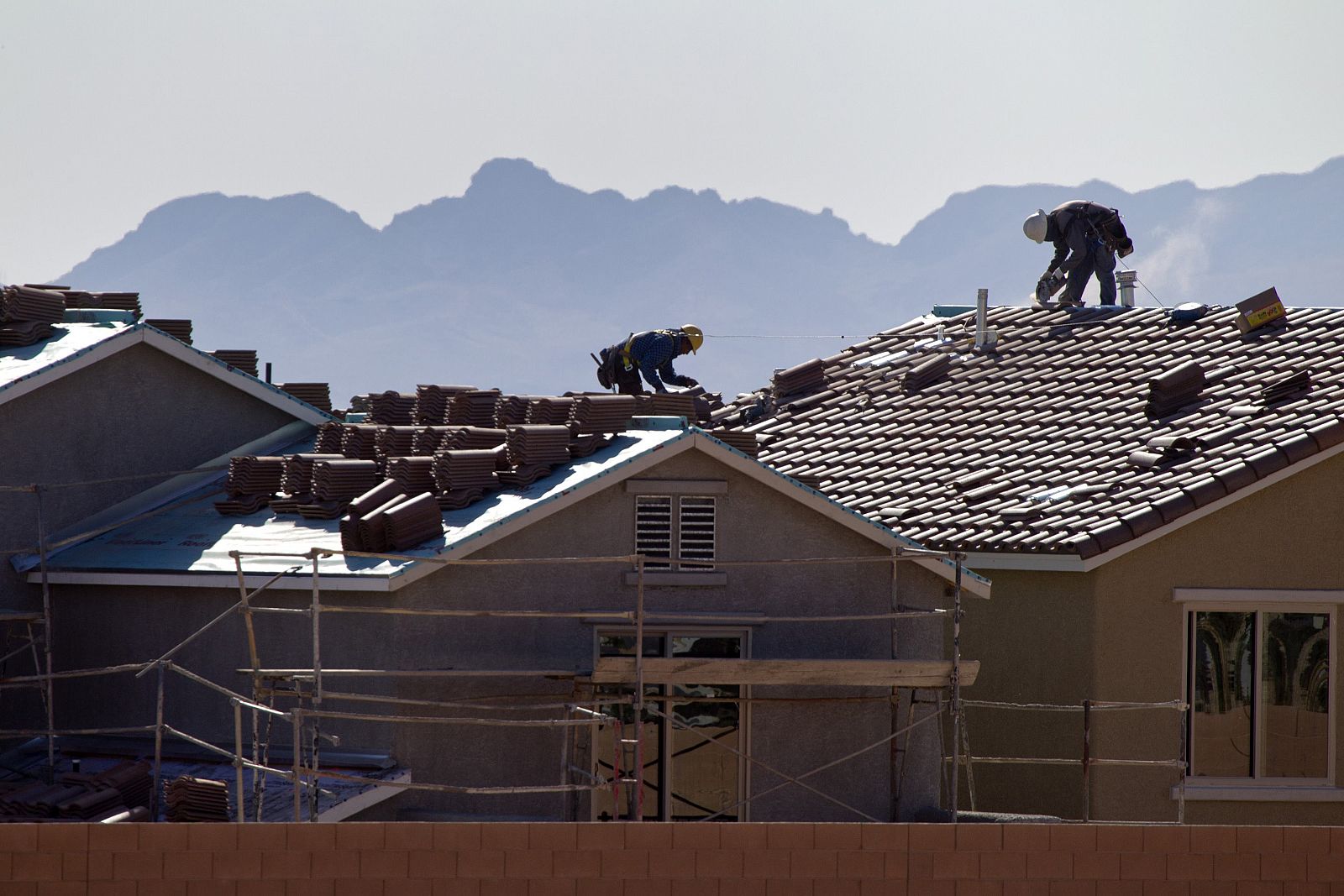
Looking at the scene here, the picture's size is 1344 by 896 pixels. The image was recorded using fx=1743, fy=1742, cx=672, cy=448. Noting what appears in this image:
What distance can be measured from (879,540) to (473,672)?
415 cm

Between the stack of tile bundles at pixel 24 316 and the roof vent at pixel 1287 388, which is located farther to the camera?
the roof vent at pixel 1287 388

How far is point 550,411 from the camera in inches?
720

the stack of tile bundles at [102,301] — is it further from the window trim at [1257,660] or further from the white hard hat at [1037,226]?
the white hard hat at [1037,226]

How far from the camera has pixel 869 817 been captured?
16.9 m

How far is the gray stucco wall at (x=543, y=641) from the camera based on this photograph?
15664 millimetres

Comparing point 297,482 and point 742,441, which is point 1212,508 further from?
point 297,482

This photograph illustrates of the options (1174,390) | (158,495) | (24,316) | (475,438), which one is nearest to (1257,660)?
(1174,390)

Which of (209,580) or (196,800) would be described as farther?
(209,580)

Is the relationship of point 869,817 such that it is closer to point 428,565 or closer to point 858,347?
point 428,565

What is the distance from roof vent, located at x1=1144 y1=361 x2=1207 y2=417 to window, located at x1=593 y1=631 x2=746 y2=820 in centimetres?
621

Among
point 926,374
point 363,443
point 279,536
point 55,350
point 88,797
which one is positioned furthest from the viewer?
point 926,374

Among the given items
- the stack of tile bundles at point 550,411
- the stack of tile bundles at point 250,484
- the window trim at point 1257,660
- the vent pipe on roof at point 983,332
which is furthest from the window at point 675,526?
the vent pipe on roof at point 983,332

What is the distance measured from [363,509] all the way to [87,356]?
4.02 metres

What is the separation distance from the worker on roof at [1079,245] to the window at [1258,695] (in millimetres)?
8268
